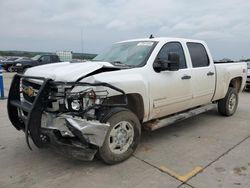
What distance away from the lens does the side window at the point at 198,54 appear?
504 centimetres

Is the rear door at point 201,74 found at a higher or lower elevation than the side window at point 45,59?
lower

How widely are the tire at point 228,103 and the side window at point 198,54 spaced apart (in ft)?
4.63

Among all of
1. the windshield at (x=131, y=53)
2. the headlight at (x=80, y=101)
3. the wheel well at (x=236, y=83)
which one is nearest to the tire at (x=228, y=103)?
the wheel well at (x=236, y=83)

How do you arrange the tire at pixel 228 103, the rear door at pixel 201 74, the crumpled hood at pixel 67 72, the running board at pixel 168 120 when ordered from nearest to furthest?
the crumpled hood at pixel 67 72 → the running board at pixel 168 120 → the rear door at pixel 201 74 → the tire at pixel 228 103

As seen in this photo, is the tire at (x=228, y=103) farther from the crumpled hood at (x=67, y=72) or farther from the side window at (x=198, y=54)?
the crumpled hood at (x=67, y=72)

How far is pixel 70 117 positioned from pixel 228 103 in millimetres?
4657

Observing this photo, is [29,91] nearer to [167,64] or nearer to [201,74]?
[167,64]

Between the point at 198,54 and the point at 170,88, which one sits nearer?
the point at 170,88

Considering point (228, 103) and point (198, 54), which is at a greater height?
point (198, 54)

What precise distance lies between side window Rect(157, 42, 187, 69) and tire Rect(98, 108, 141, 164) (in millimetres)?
1346

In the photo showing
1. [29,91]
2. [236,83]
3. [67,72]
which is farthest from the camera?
[236,83]

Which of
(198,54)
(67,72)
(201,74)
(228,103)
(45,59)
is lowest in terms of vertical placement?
(228,103)

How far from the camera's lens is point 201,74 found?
503cm

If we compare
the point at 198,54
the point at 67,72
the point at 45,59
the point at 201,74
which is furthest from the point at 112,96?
the point at 45,59
